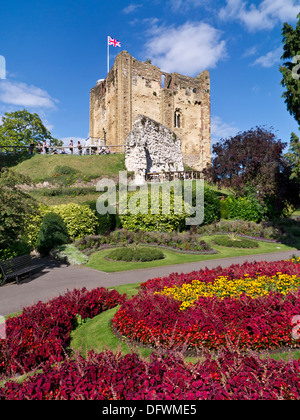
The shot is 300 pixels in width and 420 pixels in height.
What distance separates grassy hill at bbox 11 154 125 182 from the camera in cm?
2889

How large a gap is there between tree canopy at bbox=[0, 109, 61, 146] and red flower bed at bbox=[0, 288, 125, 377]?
40.0m

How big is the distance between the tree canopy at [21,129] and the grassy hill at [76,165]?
12232mm

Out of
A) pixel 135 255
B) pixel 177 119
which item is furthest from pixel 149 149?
pixel 177 119

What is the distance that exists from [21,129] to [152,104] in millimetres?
21717

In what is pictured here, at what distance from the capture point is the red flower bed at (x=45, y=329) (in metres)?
4.38

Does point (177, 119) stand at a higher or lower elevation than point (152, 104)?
lower

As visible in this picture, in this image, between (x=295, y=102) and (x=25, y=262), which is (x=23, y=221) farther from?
(x=295, y=102)

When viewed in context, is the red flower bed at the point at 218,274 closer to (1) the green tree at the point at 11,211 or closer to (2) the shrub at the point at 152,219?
(1) the green tree at the point at 11,211

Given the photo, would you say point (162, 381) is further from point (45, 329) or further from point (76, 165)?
point (76, 165)

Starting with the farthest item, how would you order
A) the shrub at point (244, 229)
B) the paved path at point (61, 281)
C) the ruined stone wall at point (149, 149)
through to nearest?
the ruined stone wall at point (149, 149) < the shrub at point (244, 229) < the paved path at point (61, 281)

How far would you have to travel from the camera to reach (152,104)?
4172 cm

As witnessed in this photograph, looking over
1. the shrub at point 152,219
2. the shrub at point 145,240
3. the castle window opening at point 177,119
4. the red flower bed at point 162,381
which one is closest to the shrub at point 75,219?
the shrub at point 145,240

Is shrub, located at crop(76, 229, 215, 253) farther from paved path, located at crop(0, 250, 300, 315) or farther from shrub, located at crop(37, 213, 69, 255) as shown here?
paved path, located at crop(0, 250, 300, 315)
